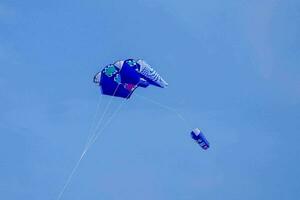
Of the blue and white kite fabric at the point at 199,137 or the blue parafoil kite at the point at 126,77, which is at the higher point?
the blue parafoil kite at the point at 126,77

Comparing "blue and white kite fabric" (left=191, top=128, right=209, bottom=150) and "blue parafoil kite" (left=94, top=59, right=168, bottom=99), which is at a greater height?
"blue parafoil kite" (left=94, top=59, right=168, bottom=99)

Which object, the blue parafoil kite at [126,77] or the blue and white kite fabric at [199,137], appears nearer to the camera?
the blue parafoil kite at [126,77]

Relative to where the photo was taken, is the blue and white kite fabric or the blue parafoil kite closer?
the blue parafoil kite

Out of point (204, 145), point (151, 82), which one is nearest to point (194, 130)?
point (204, 145)

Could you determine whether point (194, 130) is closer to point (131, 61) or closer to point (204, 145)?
point (204, 145)

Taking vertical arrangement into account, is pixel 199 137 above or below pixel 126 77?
below

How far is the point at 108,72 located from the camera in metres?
49.1

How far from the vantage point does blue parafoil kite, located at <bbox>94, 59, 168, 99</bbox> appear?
48.4 meters

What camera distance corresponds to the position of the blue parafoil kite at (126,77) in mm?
48438

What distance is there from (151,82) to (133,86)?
138cm

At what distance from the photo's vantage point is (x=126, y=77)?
160 ft

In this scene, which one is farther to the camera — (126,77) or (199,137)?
(199,137)

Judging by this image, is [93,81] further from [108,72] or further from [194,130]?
[194,130]

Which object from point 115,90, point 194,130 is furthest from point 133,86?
point 194,130
